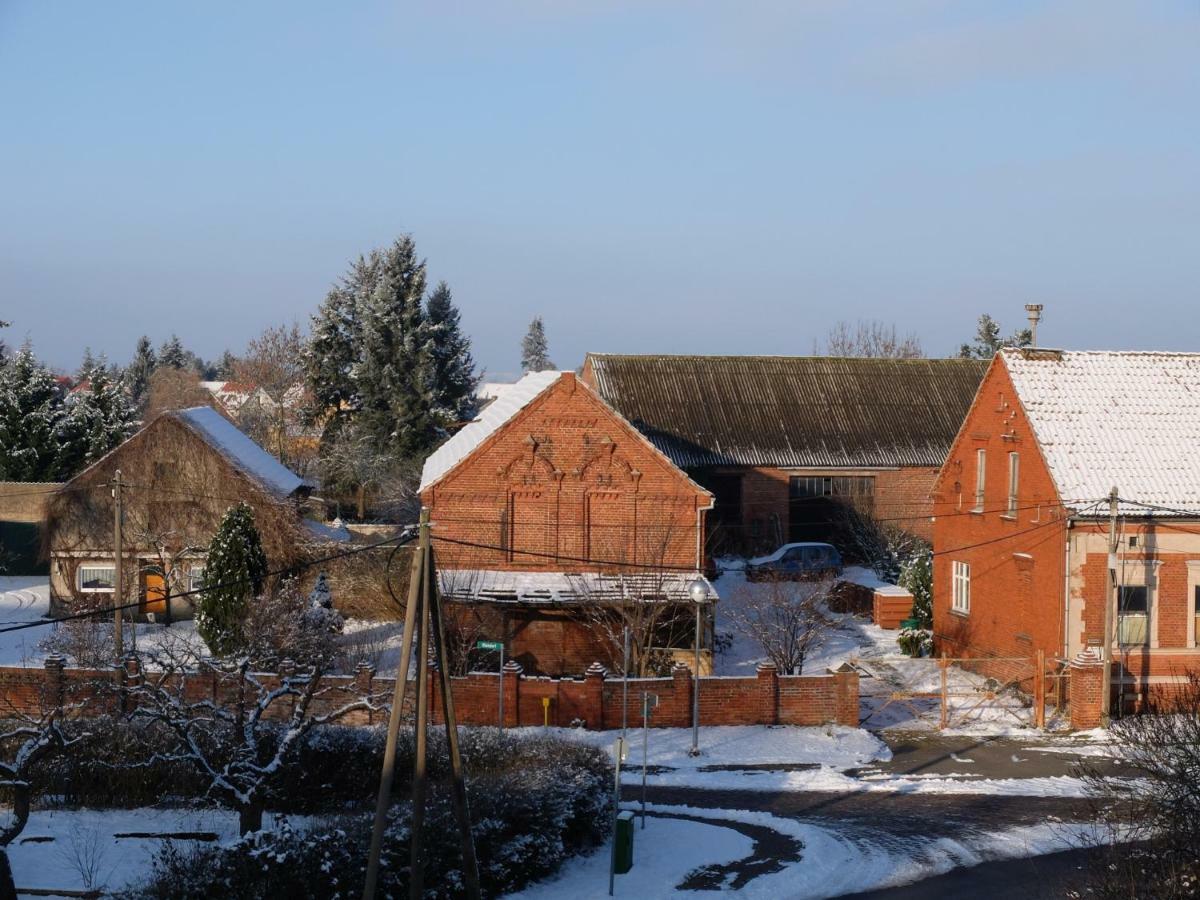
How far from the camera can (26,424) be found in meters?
54.0

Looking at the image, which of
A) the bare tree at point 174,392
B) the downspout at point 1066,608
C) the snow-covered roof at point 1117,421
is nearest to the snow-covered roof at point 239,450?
the snow-covered roof at point 1117,421

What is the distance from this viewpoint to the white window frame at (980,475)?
3388 centimetres

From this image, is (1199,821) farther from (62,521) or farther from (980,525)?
(62,521)

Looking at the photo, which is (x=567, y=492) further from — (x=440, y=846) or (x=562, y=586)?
(x=440, y=846)

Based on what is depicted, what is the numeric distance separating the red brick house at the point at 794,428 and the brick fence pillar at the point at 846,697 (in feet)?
64.1

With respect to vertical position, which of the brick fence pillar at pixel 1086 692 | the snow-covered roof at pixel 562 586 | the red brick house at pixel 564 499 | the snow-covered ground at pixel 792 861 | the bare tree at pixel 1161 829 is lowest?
the snow-covered ground at pixel 792 861

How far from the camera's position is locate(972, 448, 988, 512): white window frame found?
111 feet

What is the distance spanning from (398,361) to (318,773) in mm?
41063

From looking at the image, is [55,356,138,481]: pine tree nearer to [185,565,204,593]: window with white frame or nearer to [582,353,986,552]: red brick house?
[185,565,204,593]: window with white frame

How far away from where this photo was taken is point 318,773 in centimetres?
2150

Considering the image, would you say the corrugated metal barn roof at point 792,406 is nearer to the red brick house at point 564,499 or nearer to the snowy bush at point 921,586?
the snowy bush at point 921,586

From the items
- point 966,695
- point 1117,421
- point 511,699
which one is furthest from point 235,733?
point 1117,421

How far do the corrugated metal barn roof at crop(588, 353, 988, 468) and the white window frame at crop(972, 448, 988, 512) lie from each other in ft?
55.3

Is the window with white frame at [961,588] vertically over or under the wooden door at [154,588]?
over
